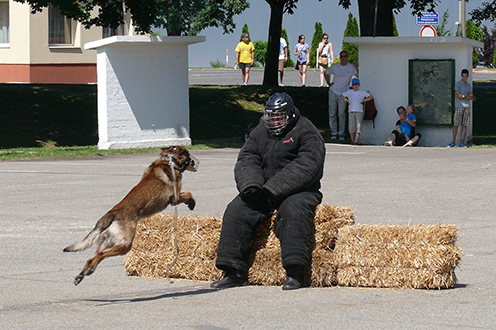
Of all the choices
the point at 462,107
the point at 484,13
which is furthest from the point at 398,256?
the point at 484,13

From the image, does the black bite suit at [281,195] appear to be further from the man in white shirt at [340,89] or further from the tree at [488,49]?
the tree at [488,49]

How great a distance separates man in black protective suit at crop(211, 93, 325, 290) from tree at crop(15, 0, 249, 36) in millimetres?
14056

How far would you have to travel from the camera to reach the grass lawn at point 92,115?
23141mm

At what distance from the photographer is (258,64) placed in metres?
56.8

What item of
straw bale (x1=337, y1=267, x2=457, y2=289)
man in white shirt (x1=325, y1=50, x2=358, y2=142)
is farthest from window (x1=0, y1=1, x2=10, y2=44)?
straw bale (x1=337, y1=267, x2=457, y2=289)

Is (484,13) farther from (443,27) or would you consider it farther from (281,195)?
(443,27)

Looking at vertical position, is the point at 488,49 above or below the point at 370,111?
above

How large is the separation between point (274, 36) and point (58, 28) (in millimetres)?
14101

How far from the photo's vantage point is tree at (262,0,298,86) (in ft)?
96.5

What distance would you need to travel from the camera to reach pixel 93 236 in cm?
684

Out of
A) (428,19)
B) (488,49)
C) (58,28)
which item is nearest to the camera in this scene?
(428,19)

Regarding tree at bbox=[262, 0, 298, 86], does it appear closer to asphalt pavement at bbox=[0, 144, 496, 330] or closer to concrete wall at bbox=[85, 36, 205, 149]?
concrete wall at bbox=[85, 36, 205, 149]

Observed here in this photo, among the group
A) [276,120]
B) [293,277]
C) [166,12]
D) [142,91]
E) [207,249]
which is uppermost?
[166,12]

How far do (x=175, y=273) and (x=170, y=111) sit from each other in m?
14.4
